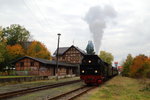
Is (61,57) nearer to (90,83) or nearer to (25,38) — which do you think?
(25,38)

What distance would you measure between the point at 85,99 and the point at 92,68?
8476 mm

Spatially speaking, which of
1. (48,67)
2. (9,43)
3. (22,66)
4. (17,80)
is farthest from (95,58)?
(9,43)

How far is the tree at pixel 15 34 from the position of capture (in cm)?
6444

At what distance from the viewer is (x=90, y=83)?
65.7 feet

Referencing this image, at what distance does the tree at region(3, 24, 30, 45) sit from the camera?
6444 centimetres

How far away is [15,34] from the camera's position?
215 ft

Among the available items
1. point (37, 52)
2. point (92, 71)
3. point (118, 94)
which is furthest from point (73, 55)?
point (118, 94)

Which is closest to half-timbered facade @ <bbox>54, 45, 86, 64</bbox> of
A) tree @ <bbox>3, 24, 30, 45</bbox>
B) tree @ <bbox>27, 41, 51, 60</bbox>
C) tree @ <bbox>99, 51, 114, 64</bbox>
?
tree @ <bbox>27, 41, 51, 60</bbox>

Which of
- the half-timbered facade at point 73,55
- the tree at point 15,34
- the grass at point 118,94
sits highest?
the tree at point 15,34

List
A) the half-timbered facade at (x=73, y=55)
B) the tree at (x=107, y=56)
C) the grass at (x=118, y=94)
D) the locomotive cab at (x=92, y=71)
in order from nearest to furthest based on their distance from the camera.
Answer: the grass at (x=118, y=94) → the locomotive cab at (x=92, y=71) → the half-timbered facade at (x=73, y=55) → the tree at (x=107, y=56)

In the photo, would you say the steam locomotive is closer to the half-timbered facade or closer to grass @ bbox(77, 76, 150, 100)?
grass @ bbox(77, 76, 150, 100)

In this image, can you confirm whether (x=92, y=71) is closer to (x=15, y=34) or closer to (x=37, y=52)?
(x=37, y=52)

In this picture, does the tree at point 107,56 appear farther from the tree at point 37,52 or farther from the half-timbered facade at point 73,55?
the tree at point 37,52

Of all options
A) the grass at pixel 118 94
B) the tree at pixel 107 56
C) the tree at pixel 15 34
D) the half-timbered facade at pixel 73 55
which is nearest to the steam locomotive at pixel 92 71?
the grass at pixel 118 94
